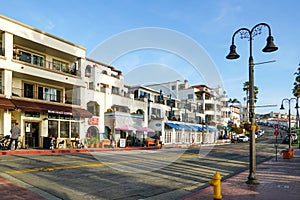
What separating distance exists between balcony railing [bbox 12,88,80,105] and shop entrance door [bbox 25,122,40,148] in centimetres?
256

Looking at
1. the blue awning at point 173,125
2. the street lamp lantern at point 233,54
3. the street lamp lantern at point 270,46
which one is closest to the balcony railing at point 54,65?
the blue awning at point 173,125

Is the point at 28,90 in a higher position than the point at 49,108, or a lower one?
higher

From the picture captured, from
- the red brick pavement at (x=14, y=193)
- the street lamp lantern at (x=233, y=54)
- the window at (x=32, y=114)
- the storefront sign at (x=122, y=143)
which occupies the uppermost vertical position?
the street lamp lantern at (x=233, y=54)

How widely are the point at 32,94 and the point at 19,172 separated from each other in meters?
16.5

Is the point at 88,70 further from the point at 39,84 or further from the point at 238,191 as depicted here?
the point at 238,191

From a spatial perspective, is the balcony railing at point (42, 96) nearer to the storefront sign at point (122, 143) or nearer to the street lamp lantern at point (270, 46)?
the storefront sign at point (122, 143)

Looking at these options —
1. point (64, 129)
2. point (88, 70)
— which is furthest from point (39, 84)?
point (88, 70)

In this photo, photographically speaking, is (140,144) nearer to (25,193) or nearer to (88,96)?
(88,96)

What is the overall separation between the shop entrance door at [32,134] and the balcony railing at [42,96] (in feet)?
8.39

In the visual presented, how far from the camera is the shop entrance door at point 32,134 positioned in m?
23.4

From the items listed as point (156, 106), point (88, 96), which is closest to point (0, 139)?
point (88, 96)

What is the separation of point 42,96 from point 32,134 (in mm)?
3822

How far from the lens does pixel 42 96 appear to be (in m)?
25.7

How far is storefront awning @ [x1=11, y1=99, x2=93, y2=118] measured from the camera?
70.1 ft
